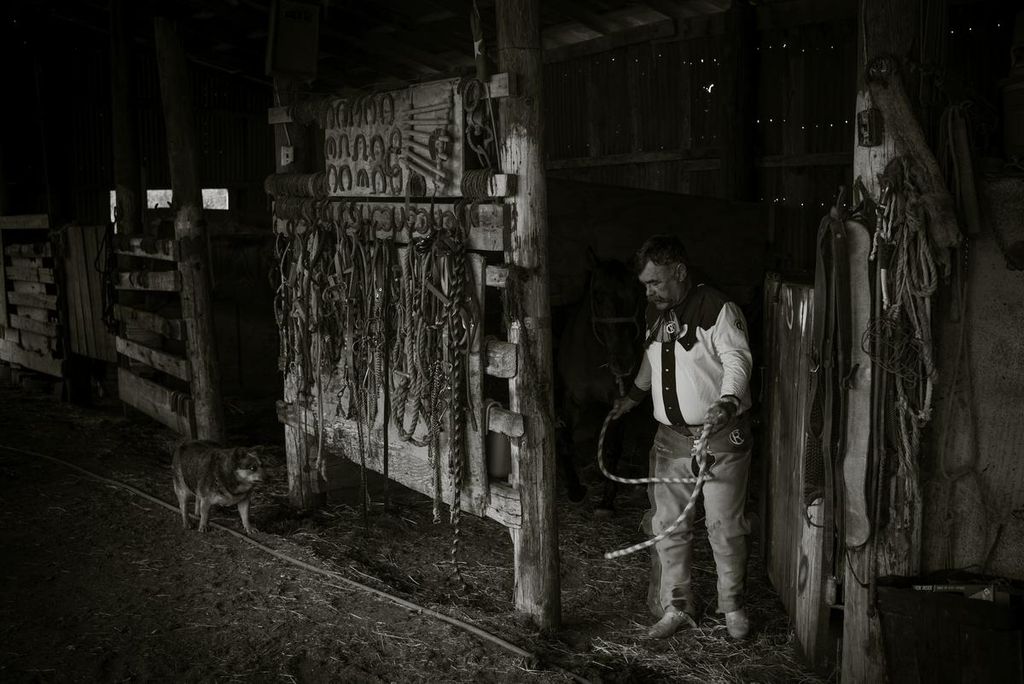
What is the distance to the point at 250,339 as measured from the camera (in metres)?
10.2

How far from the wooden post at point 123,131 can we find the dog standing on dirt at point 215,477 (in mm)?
3793

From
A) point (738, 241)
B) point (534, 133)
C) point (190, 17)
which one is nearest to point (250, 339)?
point (190, 17)

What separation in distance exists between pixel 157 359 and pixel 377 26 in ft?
15.5

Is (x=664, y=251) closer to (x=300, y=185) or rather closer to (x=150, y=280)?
(x=300, y=185)

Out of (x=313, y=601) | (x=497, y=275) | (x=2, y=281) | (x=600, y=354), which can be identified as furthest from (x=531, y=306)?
(x=2, y=281)

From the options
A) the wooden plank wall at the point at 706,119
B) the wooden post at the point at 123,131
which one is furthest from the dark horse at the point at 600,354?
the wooden post at the point at 123,131

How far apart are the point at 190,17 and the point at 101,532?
23.9 feet

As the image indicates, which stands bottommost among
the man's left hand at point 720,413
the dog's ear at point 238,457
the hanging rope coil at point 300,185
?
the dog's ear at point 238,457

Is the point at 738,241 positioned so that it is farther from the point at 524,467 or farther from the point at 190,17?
the point at 190,17

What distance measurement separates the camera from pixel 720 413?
380 cm

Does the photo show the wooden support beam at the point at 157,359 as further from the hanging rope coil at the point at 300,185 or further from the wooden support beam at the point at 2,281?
the wooden support beam at the point at 2,281

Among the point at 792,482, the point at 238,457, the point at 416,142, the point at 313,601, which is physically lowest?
the point at 313,601

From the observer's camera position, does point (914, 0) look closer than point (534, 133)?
Yes

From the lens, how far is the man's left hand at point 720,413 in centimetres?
379
